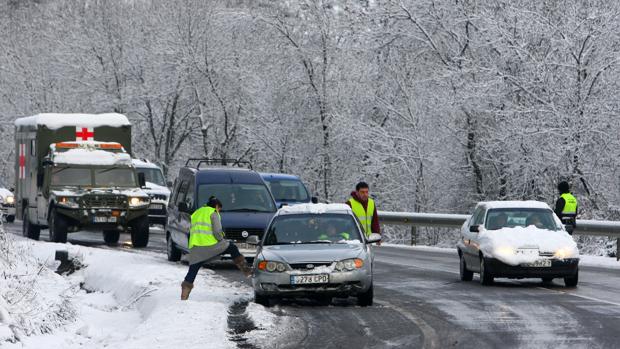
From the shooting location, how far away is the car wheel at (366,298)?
16.6 m

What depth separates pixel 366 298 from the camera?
16.6 meters

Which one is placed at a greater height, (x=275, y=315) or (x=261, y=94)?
(x=261, y=94)

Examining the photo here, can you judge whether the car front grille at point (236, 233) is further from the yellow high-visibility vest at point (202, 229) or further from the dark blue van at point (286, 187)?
the dark blue van at point (286, 187)

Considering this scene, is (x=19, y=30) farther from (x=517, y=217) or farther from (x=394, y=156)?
(x=517, y=217)

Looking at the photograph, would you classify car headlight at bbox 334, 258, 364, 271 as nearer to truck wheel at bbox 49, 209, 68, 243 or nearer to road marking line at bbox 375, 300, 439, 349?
road marking line at bbox 375, 300, 439, 349

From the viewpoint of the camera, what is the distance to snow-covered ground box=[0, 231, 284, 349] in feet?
43.5

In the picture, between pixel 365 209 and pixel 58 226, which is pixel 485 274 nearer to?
pixel 365 209

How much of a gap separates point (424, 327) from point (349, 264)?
2442mm

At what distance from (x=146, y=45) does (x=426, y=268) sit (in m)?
31.2

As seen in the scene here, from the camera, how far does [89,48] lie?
5591 cm

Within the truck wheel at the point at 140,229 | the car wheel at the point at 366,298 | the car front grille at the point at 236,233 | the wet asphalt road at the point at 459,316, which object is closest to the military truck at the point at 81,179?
the truck wheel at the point at 140,229

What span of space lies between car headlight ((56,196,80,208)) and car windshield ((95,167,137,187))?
3.14ft

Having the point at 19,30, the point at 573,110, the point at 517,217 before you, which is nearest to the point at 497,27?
the point at 573,110

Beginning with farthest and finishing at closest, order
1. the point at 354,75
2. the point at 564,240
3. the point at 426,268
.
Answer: the point at 354,75
the point at 426,268
the point at 564,240
